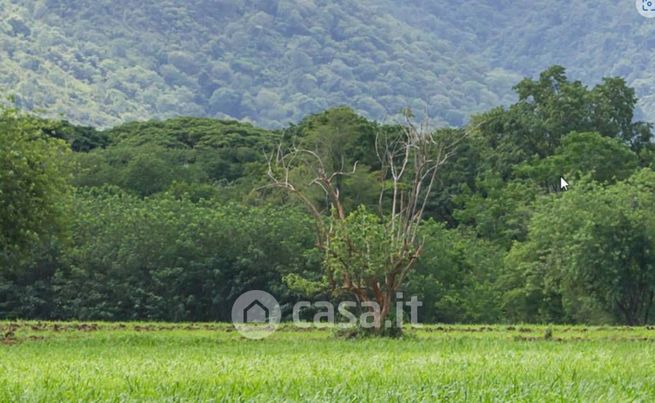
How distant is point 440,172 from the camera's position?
8838 centimetres

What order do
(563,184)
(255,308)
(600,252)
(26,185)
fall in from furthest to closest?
1. (563,184)
2. (255,308)
3. (600,252)
4. (26,185)

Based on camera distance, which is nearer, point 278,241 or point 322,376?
point 322,376

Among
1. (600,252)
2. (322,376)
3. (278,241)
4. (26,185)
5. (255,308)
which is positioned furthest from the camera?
(278,241)

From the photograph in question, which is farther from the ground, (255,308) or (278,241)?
(278,241)

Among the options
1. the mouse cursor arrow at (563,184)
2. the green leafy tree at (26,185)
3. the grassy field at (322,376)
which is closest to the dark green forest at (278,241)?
the green leafy tree at (26,185)

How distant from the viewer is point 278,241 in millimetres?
62281

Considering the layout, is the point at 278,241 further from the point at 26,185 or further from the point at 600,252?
the point at 26,185

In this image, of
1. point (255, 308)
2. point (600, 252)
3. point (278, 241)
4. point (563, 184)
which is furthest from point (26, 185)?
point (563, 184)

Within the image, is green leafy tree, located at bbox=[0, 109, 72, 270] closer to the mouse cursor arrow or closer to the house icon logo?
the house icon logo

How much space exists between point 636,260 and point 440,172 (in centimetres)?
3499

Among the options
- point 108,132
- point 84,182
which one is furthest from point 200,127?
point 84,182

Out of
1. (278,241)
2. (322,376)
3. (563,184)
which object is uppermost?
(563,184)

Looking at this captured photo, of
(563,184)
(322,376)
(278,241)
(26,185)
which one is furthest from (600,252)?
(322,376)

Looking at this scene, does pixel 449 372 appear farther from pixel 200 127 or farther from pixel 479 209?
pixel 200 127
